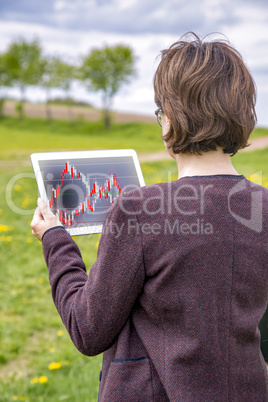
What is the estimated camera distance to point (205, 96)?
3.74 ft

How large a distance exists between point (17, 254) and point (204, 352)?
4230mm

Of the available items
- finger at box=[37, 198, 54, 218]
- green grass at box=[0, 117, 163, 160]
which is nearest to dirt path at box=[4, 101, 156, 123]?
green grass at box=[0, 117, 163, 160]

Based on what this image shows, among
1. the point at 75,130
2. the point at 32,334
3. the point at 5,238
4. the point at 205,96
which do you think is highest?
the point at 205,96

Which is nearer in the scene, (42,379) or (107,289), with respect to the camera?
(107,289)

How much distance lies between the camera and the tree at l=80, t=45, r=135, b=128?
33.6m

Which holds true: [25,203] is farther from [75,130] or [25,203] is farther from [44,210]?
[75,130]

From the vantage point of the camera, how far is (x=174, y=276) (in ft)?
3.59

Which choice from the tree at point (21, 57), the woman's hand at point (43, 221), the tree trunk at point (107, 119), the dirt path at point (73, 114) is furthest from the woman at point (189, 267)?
the tree at point (21, 57)

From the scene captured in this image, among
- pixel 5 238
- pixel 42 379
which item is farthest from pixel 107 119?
pixel 42 379

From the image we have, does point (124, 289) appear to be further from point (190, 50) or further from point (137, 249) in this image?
point (190, 50)

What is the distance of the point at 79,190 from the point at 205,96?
0.65 m

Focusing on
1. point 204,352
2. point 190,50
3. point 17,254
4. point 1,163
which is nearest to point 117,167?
point 190,50

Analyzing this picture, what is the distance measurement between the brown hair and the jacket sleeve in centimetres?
29

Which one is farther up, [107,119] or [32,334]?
[32,334]
